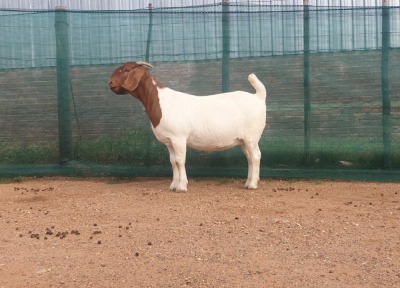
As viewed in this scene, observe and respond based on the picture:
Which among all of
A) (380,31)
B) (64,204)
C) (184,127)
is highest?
(380,31)

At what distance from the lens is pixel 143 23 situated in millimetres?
9211

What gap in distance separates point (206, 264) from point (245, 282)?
1.63 ft

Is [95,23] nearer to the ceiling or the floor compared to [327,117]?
nearer to the ceiling

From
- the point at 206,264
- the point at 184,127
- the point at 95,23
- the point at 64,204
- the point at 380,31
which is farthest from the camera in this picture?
the point at 95,23

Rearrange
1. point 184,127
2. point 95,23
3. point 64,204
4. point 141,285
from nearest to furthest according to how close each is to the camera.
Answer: point 141,285, point 64,204, point 184,127, point 95,23

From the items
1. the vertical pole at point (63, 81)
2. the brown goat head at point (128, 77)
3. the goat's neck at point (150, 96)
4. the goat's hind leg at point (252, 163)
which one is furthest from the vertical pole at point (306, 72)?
the vertical pole at point (63, 81)

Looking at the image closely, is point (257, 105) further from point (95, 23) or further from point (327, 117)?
point (95, 23)

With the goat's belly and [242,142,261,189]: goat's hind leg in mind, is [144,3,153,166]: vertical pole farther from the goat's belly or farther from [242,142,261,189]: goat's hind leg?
[242,142,261,189]: goat's hind leg

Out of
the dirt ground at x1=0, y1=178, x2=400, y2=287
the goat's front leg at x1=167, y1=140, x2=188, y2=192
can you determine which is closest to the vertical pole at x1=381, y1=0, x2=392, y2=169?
the dirt ground at x1=0, y1=178, x2=400, y2=287

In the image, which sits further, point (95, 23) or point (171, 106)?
point (95, 23)

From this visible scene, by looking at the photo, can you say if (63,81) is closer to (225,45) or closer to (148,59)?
(148,59)

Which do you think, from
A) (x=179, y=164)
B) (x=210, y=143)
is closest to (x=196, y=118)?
(x=210, y=143)

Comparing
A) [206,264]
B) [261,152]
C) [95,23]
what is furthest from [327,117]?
[206,264]

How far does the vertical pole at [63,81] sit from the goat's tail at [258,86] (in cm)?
279
